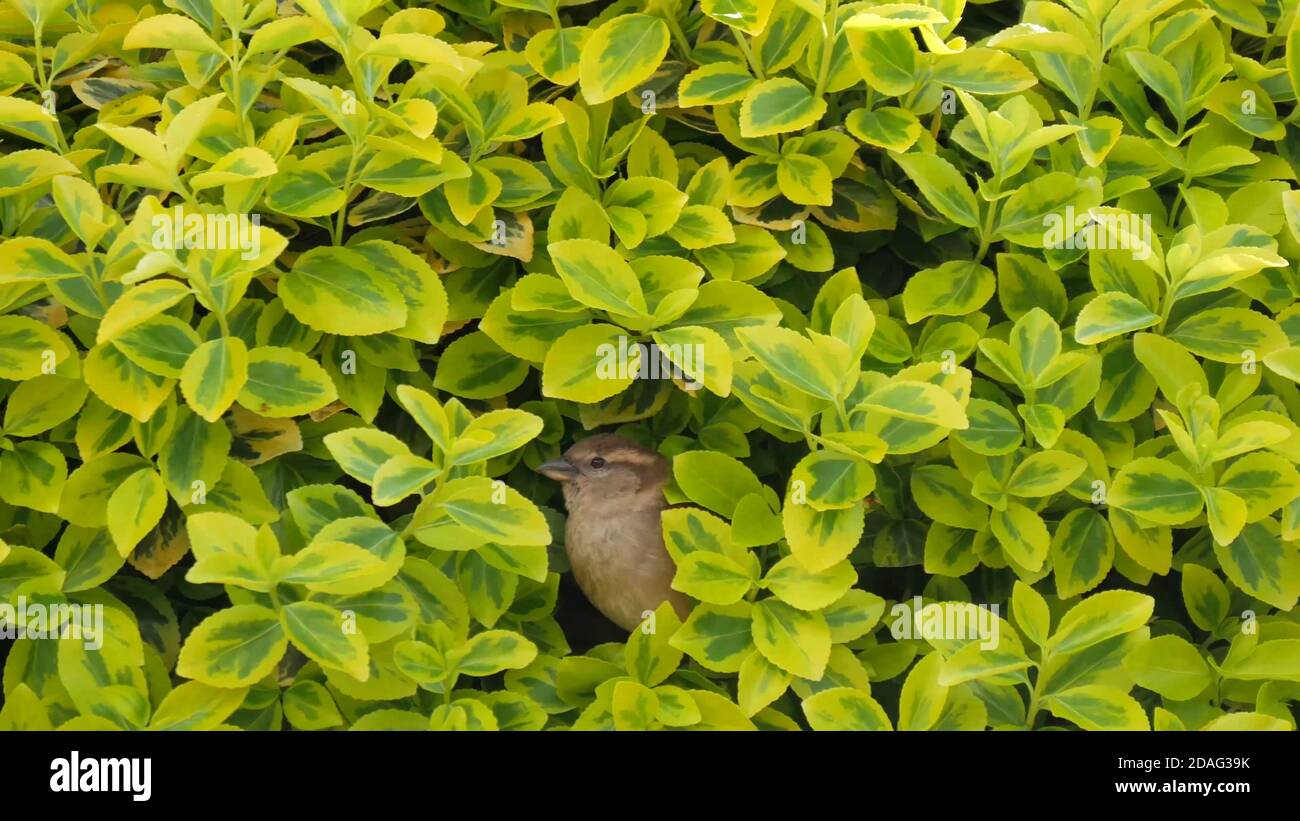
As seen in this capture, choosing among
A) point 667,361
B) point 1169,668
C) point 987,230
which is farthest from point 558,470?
point 1169,668

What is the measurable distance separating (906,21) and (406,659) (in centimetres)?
80

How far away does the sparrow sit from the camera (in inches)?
60.5

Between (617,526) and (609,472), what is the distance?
0.07m

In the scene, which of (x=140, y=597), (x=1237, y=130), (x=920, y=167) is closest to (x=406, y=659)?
(x=140, y=597)

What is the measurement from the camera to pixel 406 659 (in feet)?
4.33

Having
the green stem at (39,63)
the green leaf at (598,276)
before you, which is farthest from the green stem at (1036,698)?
the green stem at (39,63)

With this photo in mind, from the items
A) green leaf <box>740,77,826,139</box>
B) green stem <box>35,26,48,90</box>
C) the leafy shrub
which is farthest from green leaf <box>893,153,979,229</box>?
green stem <box>35,26,48,90</box>

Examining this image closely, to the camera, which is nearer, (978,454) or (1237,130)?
(978,454)

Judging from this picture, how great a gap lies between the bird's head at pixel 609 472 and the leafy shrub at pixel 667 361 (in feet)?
0.10

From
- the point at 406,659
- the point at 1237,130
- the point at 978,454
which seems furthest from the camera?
the point at 1237,130

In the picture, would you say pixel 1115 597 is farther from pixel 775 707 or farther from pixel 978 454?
pixel 775 707

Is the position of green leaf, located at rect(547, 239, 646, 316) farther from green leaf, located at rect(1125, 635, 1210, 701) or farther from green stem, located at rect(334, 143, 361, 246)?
green leaf, located at rect(1125, 635, 1210, 701)

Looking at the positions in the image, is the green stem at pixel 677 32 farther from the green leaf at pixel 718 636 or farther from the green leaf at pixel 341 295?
the green leaf at pixel 718 636

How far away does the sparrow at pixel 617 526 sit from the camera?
1.54m
